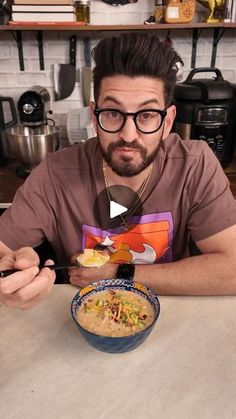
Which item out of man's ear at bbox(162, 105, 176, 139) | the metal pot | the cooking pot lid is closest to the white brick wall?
the metal pot

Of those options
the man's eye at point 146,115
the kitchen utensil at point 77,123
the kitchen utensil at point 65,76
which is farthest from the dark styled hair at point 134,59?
the kitchen utensil at point 65,76

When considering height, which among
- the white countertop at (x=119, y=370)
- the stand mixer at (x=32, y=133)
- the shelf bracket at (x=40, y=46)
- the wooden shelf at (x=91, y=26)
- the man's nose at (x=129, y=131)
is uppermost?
the wooden shelf at (x=91, y=26)

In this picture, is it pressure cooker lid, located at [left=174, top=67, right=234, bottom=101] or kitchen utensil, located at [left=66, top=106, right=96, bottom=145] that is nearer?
pressure cooker lid, located at [left=174, top=67, right=234, bottom=101]

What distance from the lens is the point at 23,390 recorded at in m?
0.73

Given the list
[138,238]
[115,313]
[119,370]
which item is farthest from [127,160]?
[119,370]

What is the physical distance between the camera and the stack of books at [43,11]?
1939 millimetres

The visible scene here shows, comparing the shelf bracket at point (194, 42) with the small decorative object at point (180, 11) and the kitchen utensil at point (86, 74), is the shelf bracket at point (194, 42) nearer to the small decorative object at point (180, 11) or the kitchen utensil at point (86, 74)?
the small decorative object at point (180, 11)

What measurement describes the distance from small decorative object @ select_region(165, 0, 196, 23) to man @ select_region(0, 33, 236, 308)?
895 mm

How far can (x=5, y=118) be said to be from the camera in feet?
7.88

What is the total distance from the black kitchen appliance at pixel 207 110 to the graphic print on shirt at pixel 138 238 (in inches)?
31.8

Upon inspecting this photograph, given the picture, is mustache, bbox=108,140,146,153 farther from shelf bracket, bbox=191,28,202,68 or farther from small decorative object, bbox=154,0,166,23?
shelf bracket, bbox=191,28,202,68

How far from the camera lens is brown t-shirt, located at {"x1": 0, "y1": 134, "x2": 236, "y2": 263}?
122 centimetres

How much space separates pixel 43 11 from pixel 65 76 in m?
0.41

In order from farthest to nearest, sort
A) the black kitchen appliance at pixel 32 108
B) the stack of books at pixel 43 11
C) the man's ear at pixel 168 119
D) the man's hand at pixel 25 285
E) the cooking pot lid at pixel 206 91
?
the black kitchen appliance at pixel 32 108 → the stack of books at pixel 43 11 → the cooking pot lid at pixel 206 91 → the man's ear at pixel 168 119 → the man's hand at pixel 25 285
